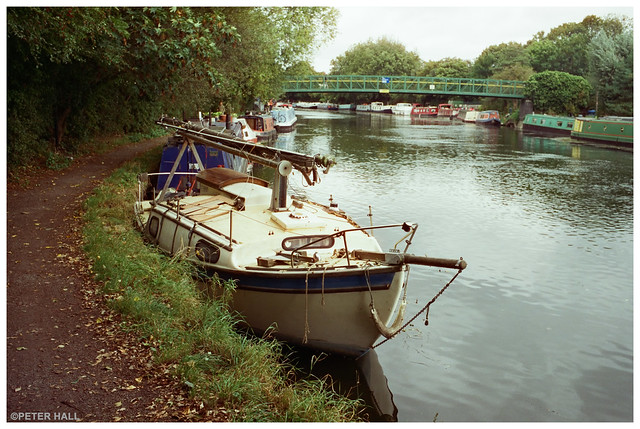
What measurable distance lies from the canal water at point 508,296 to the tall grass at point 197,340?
1953 millimetres

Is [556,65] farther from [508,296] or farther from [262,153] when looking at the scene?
[262,153]

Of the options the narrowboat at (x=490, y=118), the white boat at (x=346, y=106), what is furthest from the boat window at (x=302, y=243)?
the white boat at (x=346, y=106)

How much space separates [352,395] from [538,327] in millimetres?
4864

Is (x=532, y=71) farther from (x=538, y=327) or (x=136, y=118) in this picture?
(x=538, y=327)

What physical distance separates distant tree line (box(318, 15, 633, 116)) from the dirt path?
51.6m

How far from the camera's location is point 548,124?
5969cm

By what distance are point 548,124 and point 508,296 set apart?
5031cm

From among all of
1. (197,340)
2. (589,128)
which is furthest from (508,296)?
(589,128)

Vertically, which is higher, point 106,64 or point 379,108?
point 106,64

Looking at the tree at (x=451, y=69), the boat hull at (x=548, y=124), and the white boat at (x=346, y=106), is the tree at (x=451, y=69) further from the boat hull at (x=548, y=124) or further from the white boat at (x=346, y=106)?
the boat hull at (x=548, y=124)

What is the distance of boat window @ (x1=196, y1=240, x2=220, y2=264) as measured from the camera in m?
10.5

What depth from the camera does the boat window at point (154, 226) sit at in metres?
12.8

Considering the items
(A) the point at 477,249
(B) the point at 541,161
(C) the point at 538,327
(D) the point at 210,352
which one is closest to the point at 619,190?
(B) the point at 541,161

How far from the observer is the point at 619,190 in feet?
89.7
